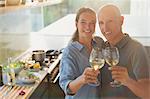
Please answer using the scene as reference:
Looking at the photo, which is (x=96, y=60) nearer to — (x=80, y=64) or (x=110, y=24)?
(x=80, y=64)

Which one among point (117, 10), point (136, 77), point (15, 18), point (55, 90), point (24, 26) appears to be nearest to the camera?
point (136, 77)

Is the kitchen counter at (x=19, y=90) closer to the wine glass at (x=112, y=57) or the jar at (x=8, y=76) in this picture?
the jar at (x=8, y=76)

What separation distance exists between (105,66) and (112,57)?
53 mm


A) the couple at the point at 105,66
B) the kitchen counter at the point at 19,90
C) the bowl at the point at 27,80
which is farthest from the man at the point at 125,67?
the bowl at the point at 27,80

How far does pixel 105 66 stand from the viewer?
3.68 feet

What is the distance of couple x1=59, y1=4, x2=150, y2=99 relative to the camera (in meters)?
1.06

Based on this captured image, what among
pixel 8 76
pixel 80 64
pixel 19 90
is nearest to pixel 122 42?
pixel 80 64

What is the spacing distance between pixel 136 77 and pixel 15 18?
1288mm

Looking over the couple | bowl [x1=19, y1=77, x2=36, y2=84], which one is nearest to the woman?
the couple

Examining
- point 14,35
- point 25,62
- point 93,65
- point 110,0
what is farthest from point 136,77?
point 14,35

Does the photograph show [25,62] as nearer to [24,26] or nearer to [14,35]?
[14,35]

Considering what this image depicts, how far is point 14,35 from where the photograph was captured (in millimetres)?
2068

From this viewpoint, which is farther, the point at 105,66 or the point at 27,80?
the point at 27,80

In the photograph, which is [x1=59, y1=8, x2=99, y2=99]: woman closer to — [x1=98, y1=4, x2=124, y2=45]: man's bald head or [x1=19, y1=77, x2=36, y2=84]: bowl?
[x1=98, y1=4, x2=124, y2=45]: man's bald head
